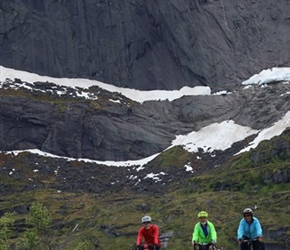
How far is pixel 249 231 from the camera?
36812mm

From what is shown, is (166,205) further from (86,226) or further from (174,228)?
(86,226)

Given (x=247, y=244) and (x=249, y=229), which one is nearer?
(x=247, y=244)

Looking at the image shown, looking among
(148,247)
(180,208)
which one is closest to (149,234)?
(148,247)

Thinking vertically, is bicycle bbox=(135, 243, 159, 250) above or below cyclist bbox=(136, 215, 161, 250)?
below

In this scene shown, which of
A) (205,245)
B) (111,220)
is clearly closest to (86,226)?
(111,220)

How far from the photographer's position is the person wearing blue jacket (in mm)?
36094

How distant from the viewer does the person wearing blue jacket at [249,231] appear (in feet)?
118

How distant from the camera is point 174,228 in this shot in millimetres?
178125

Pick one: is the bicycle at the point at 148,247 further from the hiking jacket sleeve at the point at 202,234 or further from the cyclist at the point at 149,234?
the hiking jacket sleeve at the point at 202,234

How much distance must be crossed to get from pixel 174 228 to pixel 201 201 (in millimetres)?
12766

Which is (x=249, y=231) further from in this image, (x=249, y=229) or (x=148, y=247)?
(x=148, y=247)

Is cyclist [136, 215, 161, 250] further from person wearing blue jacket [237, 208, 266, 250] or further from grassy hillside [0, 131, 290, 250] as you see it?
grassy hillside [0, 131, 290, 250]

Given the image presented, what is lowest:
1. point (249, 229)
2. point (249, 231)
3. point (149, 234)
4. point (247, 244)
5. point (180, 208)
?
point (247, 244)

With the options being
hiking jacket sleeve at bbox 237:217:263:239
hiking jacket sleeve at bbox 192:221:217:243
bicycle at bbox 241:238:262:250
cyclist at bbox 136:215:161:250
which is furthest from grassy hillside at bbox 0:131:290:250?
bicycle at bbox 241:238:262:250
